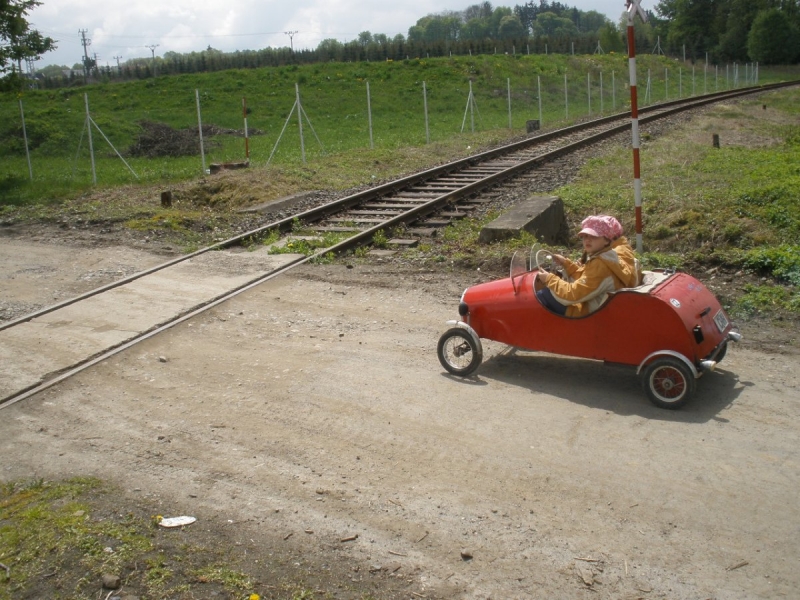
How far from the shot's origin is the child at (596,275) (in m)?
6.00

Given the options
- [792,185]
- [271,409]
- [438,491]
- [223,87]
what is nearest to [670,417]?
[438,491]

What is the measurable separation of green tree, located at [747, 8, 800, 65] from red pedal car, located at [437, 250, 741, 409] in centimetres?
8932

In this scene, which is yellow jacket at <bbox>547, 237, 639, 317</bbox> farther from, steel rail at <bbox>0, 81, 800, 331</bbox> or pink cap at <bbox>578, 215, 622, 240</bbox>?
steel rail at <bbox>0, 81, 800, 331</bbox>

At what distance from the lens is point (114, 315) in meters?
8.26

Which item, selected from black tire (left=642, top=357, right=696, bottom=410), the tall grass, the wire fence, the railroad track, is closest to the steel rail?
the railroad track

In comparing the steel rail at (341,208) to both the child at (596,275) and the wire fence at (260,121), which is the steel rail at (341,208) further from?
the child at (596,275)

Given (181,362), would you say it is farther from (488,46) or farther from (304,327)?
(488,46)

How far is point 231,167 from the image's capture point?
18.5 meters

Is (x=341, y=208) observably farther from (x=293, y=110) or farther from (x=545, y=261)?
(x=293, y=110)

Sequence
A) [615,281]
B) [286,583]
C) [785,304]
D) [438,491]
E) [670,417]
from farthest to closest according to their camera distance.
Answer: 1. [785,304]
2. [615,281]
3. [670,417]
4. [438,491]
5. [286,583]

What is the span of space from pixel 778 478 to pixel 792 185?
8446 mm

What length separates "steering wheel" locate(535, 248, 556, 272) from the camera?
671 centimetres

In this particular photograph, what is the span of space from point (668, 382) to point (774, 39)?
90.3 metres

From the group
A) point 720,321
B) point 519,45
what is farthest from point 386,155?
point 519,45
